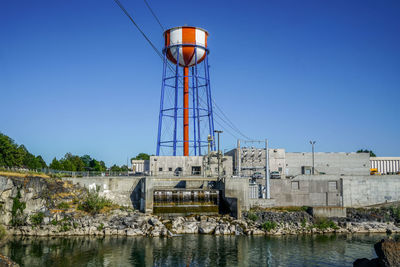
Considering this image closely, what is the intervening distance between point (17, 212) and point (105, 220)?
28.3 feet

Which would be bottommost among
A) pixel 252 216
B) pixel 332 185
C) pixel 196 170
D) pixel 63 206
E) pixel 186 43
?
pixel 252 216

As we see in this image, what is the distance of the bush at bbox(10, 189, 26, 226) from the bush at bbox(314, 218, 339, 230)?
30817 millimetres

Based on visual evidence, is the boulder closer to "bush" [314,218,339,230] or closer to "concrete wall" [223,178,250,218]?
"concrete wall" [223,178,250,218]

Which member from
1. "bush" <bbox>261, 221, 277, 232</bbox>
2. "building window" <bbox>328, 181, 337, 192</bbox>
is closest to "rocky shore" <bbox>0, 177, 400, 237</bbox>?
"bush" <bbox>261, 221, 277, 232</bbox>

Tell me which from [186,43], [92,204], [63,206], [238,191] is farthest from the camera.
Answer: [186,43]

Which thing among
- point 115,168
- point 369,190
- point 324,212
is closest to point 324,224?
point 324,212

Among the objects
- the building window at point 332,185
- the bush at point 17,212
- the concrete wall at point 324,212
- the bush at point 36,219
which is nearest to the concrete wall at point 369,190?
Answer: the building window at point 332,185

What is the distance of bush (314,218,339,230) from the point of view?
4038 cm

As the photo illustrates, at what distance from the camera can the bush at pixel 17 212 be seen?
36406 millimetres

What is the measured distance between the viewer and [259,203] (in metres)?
45.9

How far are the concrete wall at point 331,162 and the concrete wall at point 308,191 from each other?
1836 cm

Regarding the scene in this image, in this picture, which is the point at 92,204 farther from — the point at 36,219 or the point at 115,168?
the point at 115,168

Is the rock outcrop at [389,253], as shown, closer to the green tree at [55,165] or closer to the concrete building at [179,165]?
the concrete building at [179,165]

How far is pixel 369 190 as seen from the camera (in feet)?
167
